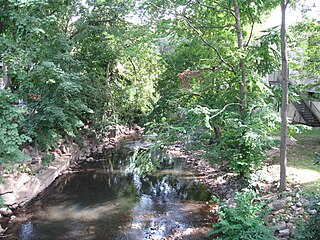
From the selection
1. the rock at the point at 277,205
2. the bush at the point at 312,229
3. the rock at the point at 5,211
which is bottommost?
the rock at the point at 5,211

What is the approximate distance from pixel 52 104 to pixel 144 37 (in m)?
3.94

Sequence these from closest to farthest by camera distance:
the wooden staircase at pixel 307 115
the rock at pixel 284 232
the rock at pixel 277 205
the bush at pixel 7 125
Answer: the rock at pixel 284 232 → the bush at pixel 7 125 → the rock at pixel 277 205 → the wooden staircase at pixel 307 115

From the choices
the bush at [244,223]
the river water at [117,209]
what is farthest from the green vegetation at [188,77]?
the river water at [117,209]

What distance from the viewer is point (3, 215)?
7621 millimetres

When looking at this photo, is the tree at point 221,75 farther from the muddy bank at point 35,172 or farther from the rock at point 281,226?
the muddy bank at point 35,172

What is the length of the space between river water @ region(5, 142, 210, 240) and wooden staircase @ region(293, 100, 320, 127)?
332 inches

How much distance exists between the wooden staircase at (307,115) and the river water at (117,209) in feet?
27.6

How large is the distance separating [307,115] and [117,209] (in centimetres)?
Result: 1303

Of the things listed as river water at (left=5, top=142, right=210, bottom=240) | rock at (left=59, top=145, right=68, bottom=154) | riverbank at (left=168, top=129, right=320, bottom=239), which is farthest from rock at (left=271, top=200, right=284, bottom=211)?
rock at (left=59, top=145, right=68, bottom=154)

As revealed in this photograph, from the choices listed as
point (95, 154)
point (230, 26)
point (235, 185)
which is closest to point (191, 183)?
point (235, 185)

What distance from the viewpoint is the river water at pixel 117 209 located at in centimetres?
688

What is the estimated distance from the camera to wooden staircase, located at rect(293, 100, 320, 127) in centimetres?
1604

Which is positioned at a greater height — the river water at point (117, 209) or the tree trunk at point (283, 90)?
the tree trunk at point (283, 90)

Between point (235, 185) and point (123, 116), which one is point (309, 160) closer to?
point (235, 185)
